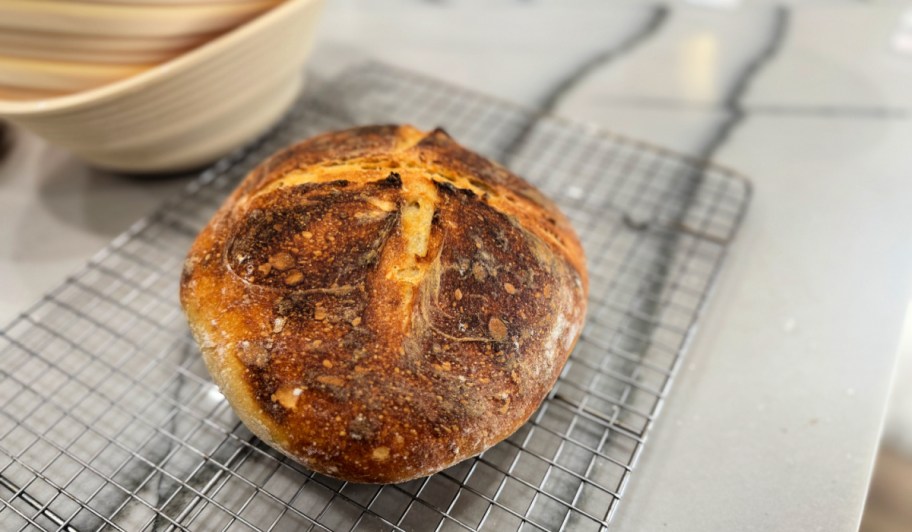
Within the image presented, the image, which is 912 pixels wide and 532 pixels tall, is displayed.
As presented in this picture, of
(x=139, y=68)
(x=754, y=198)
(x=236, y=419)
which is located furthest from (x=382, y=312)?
(x=754, y=198)

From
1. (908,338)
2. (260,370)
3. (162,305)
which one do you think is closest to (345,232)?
(260,370)

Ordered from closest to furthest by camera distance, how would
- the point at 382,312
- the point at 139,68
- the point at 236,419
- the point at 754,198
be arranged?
the point at 382,312 < the point at 236,419 < the point at 139,68 < the point at 754,198

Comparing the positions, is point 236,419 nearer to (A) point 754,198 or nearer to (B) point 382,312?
(B) point 382,312

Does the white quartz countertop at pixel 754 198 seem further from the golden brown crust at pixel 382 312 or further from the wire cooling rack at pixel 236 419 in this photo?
the golden brown crust at pixel 382 312

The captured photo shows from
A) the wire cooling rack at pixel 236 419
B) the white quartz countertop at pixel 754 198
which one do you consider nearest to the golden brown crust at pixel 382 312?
the wire cooling rack at pixel 236 419

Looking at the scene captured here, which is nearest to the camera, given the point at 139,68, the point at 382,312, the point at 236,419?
the point at 382,312

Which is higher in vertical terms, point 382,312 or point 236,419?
point 382,312
